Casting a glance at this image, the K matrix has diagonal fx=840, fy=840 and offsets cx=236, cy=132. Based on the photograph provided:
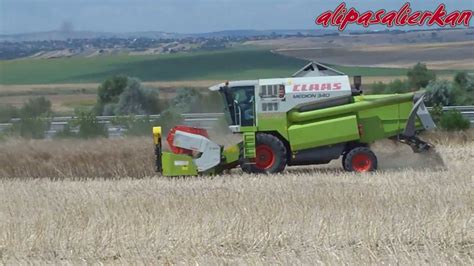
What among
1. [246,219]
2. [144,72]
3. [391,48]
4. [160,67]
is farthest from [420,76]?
[246,219]

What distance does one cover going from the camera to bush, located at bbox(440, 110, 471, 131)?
19.1m

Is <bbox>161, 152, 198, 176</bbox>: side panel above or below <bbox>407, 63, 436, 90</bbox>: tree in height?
below

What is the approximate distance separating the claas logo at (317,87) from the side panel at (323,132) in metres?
0.51

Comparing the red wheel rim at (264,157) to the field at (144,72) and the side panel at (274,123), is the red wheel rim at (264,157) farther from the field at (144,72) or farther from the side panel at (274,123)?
the field at (144,72)

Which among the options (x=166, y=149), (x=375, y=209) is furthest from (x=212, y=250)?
(x=166, y=149)

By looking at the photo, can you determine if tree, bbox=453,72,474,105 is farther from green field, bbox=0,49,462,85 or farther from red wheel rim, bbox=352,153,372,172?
red wheel rim, bbox=352,153,372,172

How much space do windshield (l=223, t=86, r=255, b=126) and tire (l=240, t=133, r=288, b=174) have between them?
1.16 feet

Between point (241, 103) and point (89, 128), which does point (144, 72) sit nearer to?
point (89, 128)

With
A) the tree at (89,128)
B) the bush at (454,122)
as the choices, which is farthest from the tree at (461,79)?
the tree at (89,128)

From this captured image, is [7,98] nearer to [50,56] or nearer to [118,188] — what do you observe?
[118,188]

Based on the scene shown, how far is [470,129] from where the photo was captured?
19.1m

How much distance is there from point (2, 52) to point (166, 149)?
14.5m

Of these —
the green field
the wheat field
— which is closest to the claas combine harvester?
the wheat field

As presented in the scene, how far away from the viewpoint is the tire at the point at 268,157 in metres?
13.6
